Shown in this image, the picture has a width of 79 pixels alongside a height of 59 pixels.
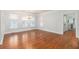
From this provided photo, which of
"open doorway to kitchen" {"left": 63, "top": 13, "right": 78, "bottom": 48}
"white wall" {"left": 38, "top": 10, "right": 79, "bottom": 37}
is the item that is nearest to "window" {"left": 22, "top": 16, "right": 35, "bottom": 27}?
"white wall" {"left": 38, "top": 10, "right": 79, "bottom": 37}

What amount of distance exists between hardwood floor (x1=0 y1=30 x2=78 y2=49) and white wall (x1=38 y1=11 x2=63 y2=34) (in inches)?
4.2

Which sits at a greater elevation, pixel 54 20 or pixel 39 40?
pixel 54 20

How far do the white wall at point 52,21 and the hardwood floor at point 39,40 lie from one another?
108 millimetres

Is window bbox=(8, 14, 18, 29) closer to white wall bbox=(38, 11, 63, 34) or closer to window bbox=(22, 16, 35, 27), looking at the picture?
window bbox=(22, 16, 35, 27)

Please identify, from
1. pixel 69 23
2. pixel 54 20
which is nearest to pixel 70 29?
pixel 69 23

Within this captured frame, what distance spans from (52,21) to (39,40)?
480mm

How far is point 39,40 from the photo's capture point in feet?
7.91

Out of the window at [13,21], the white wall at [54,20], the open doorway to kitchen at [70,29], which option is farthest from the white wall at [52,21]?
the window at [13,21]

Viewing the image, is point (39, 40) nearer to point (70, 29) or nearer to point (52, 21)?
point (52, 21)
